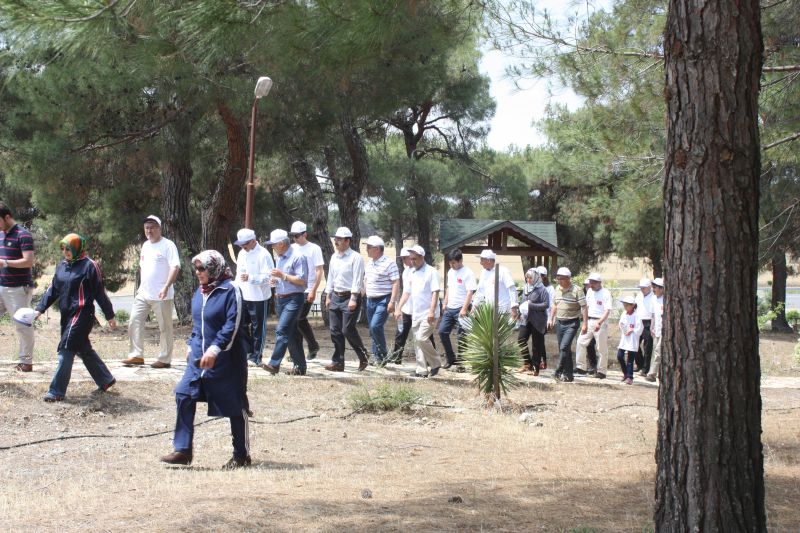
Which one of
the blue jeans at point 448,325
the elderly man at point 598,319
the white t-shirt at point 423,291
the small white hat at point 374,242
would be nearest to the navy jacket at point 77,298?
the small white hat at point 374,242

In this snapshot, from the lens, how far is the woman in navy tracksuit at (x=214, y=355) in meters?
6.51

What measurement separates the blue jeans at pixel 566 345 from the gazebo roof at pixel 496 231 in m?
10.6

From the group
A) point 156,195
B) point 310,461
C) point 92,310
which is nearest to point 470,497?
point 310,461

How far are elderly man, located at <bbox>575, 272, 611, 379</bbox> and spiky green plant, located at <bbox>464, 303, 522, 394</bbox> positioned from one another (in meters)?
3.49

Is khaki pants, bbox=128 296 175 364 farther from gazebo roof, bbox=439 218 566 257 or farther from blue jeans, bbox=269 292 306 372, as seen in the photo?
gazebo roof, bbox=439 218 566 257

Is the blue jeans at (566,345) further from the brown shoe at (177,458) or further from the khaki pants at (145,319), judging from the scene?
the brown shoe at (177,458)

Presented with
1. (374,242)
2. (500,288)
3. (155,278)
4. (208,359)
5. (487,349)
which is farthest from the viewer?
(500,288)

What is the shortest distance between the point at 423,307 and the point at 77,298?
→ 460cm

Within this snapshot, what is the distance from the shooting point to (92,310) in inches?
342

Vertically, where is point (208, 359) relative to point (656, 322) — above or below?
below

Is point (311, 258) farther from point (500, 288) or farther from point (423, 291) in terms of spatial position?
point (500, 288)

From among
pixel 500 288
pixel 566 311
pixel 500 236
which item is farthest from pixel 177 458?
pixel 500 236

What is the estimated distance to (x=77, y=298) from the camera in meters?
8.63

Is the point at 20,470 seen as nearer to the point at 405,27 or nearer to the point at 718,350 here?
the point at 405,27
